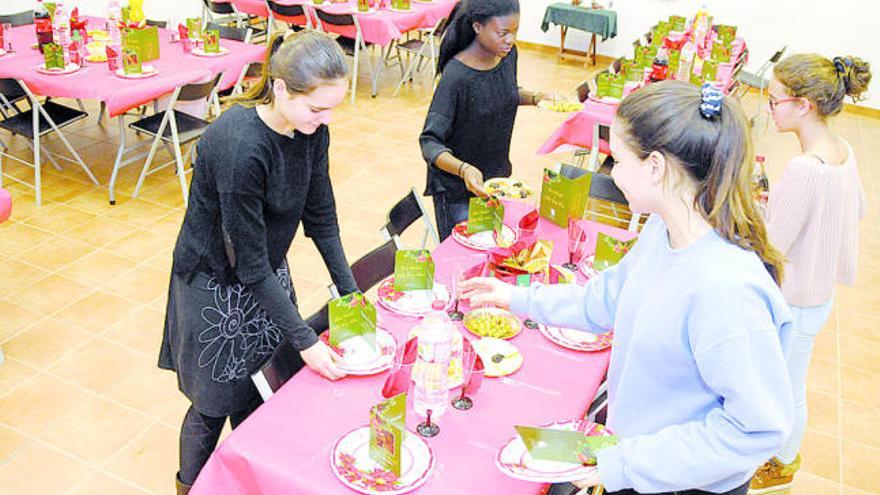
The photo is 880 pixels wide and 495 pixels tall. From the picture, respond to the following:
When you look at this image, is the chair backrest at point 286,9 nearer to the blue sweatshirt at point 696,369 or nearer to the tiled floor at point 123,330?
the tiled floor at point 123,330

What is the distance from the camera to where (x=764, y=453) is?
4.62 ft

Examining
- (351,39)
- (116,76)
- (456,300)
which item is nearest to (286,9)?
(351,39)

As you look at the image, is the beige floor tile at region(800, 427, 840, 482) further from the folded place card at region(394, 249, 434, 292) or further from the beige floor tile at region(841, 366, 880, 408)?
the folded place card at region(394, 249, 434, 292)

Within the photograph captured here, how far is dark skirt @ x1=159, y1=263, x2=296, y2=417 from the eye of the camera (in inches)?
83.9

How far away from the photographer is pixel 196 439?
2289mm

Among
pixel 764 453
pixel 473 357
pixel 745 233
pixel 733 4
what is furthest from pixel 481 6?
pixel 733 4

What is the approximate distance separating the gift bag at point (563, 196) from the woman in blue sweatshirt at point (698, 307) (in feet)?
4.22

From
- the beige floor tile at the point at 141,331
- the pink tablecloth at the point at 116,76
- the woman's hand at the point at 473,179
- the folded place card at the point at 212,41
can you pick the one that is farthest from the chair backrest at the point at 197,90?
the woman's hand at the point at 473,179

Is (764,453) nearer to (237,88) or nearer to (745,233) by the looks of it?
(745,233)

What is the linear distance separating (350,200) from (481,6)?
8.57ft

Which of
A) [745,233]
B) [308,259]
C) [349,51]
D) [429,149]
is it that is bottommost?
[308,259]

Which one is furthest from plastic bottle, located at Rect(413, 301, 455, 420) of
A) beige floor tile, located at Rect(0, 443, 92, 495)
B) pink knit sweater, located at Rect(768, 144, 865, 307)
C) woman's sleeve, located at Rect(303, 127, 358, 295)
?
beige floor tile, located at Rect(0, 443, 92, 495)

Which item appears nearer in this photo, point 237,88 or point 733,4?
point 237,88

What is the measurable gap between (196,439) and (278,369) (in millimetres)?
493
